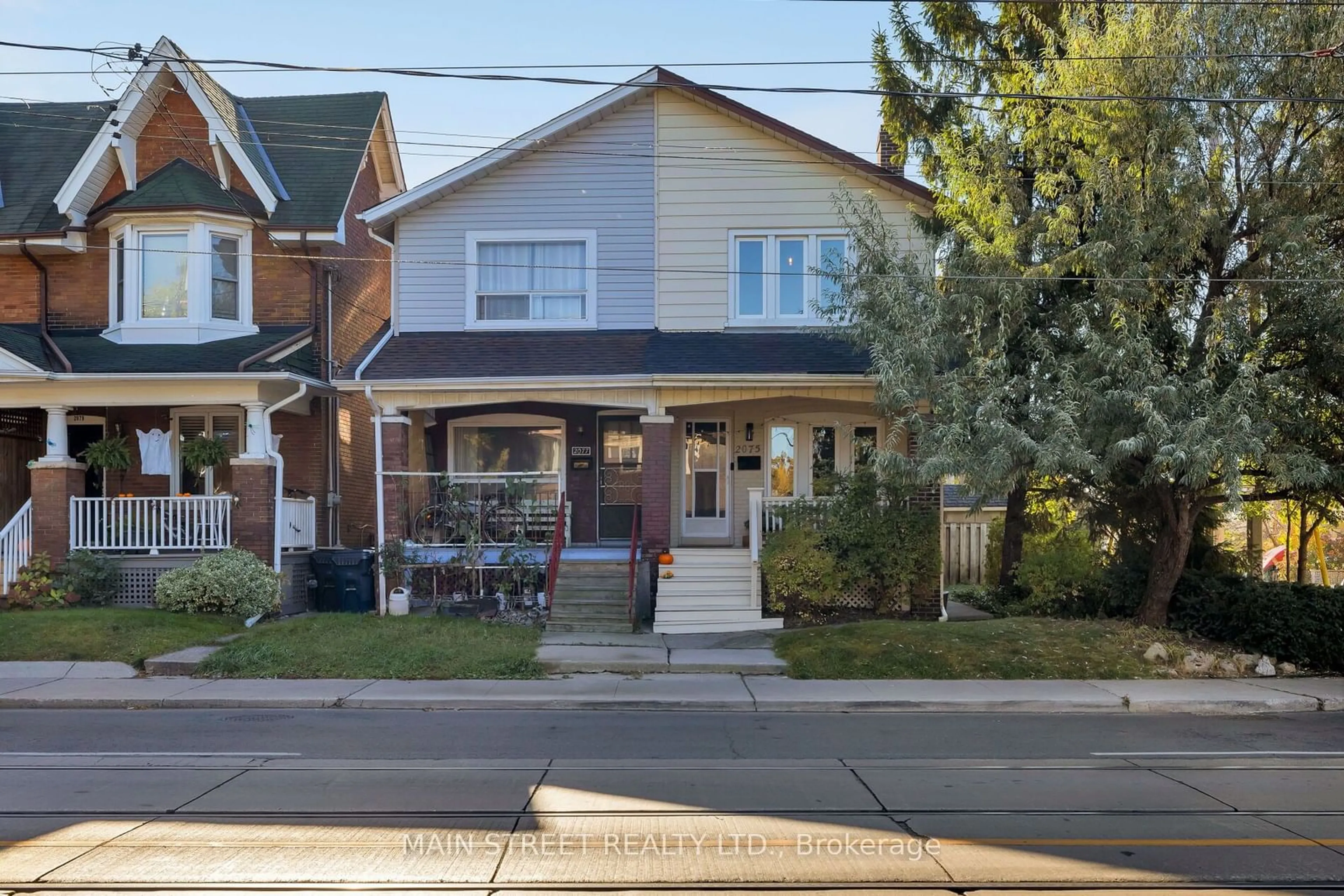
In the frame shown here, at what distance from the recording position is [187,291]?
1861 centimetres

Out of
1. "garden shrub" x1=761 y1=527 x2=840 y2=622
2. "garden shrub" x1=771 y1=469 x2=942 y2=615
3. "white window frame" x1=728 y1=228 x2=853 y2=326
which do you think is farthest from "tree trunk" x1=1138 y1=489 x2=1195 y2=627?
"white window frame" x1=728 y1=228 x2=853 y2=326

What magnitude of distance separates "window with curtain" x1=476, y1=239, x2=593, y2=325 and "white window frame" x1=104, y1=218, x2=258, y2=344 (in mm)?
4463

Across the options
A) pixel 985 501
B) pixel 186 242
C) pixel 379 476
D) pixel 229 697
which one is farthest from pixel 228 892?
pixel 186 242

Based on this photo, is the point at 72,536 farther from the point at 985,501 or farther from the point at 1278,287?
the point at 1278,287

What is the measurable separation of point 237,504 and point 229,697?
20.7 ft

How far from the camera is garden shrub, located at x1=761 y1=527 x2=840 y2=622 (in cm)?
1614

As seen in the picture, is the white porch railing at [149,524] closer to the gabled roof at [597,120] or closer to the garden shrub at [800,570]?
the gabled roof at [597,120]

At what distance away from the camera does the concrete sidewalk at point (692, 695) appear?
467 inches

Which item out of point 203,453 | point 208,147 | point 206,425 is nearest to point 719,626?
point 203,453

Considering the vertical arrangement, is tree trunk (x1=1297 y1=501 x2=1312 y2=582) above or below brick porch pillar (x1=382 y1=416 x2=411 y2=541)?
below

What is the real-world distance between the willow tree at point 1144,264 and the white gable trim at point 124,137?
11502 mm

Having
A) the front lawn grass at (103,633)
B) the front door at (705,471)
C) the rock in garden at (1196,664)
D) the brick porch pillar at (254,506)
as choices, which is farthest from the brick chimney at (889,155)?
the front lawn grass at (103,633)

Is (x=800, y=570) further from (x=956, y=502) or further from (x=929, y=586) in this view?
(x=956, y=502)

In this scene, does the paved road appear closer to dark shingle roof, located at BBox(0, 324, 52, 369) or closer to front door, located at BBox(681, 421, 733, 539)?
dark shingle roof, located at BBox(0, 324, 52, 369)
